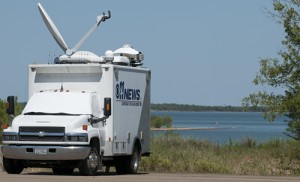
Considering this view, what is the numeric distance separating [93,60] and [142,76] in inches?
84.0

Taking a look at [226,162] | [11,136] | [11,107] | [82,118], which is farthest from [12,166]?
[226,162]

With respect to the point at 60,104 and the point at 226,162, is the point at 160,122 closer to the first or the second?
the point at 226,162

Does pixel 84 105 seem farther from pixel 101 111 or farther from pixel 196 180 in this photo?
pixel 196 180

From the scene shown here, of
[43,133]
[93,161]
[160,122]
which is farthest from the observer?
[160,122]

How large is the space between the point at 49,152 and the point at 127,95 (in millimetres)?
3561

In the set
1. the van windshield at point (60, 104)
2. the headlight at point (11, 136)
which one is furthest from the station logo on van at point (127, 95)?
the headlight at point (11, 136)

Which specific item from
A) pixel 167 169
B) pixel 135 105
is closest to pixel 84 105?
pixel 135 105

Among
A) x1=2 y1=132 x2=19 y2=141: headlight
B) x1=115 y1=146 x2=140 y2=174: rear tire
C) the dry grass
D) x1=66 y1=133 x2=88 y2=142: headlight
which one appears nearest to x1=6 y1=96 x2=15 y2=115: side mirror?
x1=2 y1=132 x2=19 y2=141: headlight

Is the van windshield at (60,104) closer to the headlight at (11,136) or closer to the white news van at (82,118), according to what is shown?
the white news van at (82,118)

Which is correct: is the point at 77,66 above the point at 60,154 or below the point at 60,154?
above

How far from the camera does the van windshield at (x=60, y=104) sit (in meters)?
27.3

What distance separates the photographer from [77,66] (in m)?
28.0

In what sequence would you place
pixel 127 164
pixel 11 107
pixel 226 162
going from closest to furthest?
pixel 11 107
pixel 127 164
pixel 226 162

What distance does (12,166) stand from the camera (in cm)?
2736
